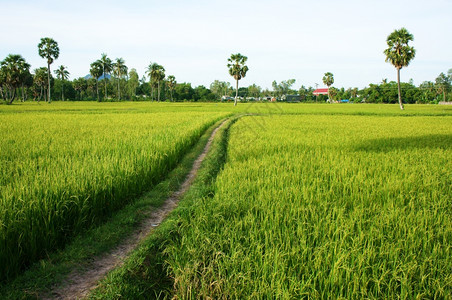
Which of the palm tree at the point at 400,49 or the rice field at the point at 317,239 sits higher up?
the palm tree at the point at 400,49

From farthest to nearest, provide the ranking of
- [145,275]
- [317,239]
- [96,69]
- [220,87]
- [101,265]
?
[220,87], [96,69], [101,265], [317,239], [145,275]

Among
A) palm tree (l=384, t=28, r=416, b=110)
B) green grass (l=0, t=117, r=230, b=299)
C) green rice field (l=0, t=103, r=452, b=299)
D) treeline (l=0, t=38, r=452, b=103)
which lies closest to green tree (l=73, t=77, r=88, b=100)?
treeline (l=0, t=38, r=452, b=103)

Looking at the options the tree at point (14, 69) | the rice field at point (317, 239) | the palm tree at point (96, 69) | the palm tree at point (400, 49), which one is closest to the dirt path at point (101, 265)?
the rice field at point (317, 239)

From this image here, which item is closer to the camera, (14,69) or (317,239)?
(317,239)

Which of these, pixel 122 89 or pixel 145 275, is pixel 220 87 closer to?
pixel 122 89

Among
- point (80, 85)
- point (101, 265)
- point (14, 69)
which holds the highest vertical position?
point (80, 85)

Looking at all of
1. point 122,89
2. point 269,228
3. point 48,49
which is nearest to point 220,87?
point 122,89

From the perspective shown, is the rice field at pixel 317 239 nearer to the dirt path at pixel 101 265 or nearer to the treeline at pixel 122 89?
the dirt path at pixel 101 265

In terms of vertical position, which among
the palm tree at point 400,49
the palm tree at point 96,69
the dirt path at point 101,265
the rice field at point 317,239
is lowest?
the dirt path at point 101,265

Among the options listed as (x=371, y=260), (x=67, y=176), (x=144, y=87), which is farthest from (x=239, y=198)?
(x=144, y=87)

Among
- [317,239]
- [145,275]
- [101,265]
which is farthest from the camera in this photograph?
[101,265]

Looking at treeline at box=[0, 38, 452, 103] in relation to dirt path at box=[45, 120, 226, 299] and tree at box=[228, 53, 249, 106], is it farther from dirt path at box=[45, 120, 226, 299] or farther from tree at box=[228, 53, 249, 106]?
dirt path at box=[45, 120, 226, 299]

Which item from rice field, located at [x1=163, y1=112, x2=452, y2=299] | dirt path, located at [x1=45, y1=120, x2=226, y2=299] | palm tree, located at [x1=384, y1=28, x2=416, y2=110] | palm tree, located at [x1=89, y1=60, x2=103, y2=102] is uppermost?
palm tree, located at [x1=89, y1=60, x2=103, y2=102]

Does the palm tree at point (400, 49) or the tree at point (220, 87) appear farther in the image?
the tree at point (220, 87)
